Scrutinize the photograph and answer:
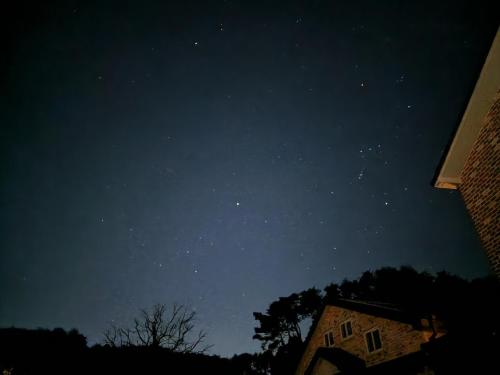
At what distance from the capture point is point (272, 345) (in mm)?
49719

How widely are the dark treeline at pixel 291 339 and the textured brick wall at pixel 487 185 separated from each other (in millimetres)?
3026

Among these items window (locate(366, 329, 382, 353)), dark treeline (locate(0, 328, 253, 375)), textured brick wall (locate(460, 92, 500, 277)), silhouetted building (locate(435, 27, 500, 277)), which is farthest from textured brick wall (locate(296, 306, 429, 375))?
dark treeline (locate(0, 328, 253, 375))

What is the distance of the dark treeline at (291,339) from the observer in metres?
10.3

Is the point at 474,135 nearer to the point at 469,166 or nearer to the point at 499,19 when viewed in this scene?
the point at 469,166

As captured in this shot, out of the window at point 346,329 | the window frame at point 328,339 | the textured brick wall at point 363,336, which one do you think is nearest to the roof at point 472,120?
the textured brick wall at point 363,336

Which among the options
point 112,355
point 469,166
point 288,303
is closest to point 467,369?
point 469,166

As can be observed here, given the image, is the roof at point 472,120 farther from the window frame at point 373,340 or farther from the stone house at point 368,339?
the window frame at point 373,340

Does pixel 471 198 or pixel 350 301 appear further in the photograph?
pixel 350 301

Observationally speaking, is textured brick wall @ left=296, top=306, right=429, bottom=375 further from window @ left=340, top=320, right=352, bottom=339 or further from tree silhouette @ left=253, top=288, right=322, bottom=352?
tree silhouette @ left=253, top=288, right=322, bottom=352

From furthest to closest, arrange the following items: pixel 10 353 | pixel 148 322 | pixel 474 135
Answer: pixel 10 353
pixel 148 322
pixel 474 135

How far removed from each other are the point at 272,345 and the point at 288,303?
717 centimetres

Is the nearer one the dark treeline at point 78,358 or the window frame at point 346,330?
the window frame at point 346,330

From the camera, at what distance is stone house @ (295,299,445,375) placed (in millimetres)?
14219

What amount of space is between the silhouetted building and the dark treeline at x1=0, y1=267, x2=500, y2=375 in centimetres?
334
